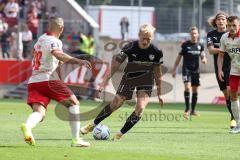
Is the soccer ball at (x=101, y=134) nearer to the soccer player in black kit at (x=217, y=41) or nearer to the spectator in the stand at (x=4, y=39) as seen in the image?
the soccer player in black kit at (x=217, y=41)

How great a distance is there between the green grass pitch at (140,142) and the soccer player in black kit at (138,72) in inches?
19.5

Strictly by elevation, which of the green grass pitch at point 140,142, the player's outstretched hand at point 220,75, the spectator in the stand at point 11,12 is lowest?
the green grass pitch at point 140,142

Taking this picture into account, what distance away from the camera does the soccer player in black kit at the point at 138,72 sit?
1529 cm

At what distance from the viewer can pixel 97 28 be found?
1481 inches

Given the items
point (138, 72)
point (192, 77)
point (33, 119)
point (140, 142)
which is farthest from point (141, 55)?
point (192, 77)

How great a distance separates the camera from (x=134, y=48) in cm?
1538

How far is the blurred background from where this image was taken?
3484cm

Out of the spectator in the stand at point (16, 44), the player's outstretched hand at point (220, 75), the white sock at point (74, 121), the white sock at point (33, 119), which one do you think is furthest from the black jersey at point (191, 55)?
the white sock at point (33, 119)

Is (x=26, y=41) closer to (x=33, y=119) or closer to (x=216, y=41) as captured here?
(x=216, y=41)

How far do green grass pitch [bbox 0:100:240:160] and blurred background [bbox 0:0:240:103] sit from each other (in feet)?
39.3

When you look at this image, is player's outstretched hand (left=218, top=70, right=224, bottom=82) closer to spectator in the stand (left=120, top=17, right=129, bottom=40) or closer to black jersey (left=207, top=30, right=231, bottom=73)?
black jersey (left=207, top=30, right=231, bottom=73)

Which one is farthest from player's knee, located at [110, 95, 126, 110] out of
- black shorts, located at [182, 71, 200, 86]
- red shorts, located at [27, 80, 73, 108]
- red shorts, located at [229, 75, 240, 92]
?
black shorts, located at [182, 71, 200, 86]

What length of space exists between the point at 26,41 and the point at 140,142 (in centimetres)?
2104

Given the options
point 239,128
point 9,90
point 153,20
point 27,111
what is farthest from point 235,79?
point 153,20
